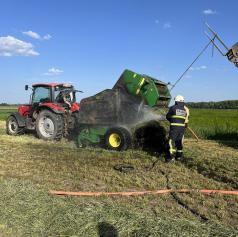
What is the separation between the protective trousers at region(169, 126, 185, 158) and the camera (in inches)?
404

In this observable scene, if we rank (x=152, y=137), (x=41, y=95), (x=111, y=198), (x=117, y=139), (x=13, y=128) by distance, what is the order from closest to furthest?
1. (x=111, y=198)
2. (x=117, y=139)
3. (x=152, y=137)
4. (x=41, y=95)
5. (x=13, y=128)

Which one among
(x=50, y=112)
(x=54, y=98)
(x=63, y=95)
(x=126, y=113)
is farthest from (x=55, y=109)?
(x=126, y=113)

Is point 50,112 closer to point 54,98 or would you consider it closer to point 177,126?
point 54,98

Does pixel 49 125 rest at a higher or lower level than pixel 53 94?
lower

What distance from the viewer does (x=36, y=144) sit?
13414 mm

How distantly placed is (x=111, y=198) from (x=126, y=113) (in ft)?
17.1

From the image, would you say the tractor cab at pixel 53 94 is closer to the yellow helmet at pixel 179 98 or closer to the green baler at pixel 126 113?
the green baler at pixel 126 113

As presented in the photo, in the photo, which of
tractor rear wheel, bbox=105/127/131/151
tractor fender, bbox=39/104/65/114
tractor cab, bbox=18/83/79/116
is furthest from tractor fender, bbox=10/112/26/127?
tractor rear wheel, bbox=105/127/131/151

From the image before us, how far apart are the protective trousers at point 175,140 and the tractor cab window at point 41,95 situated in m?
6.00

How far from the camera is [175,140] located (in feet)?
34.3

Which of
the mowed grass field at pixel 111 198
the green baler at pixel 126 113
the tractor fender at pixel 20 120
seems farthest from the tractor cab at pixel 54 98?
the mowed grass field at pixel 111 198

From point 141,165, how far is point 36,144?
4.99 metres

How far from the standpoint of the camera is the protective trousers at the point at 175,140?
33.7 feet

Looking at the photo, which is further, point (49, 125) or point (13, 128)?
point (13, 128)
